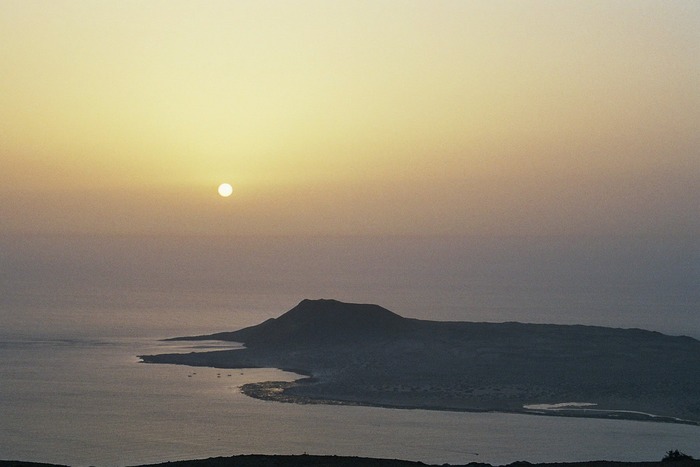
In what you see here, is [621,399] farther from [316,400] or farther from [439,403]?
[316,400]

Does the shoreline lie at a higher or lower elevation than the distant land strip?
higher

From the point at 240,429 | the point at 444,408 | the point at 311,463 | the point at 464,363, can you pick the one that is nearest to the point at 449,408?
the point at 444,408

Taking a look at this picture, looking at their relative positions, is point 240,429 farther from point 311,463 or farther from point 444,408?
point 311,463

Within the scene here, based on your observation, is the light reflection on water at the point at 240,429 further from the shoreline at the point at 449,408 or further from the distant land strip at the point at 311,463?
the distant land strip at the point at 311,463

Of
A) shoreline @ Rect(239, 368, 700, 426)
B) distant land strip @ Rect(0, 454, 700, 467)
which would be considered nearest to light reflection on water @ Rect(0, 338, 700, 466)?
shoreline @ Rect(239, 368, 700, 426)

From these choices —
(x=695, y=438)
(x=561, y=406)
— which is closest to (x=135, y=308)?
(x=561, y=406)

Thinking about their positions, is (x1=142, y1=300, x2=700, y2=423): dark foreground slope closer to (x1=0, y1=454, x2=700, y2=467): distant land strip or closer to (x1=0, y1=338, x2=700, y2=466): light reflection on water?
(x1=0, y1=338, x2=700, y2=466): light reflection on water

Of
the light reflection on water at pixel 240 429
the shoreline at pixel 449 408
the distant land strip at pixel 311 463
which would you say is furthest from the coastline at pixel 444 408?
the distant land strip at pixel 311 463
